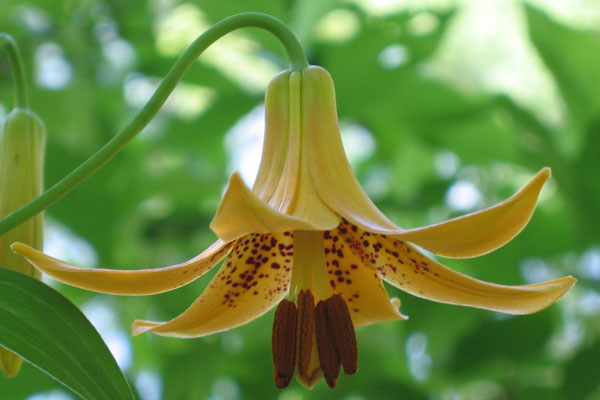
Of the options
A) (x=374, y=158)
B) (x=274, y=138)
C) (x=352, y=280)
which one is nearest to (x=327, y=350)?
(x=352, y=280)

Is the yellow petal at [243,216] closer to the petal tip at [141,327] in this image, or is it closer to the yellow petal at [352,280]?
the petal tip at [141,327]

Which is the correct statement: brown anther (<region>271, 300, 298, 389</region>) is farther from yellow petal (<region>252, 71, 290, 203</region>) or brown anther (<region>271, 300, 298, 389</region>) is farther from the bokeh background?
the bokeh background

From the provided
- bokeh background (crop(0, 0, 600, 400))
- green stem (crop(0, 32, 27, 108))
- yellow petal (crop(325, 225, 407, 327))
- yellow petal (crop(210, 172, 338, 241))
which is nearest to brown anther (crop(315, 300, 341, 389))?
yellow petal (crop(325, 225, 407, 327))

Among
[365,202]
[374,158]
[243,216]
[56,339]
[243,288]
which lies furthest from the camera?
[374,158]

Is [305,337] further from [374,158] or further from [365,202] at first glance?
[374,158]

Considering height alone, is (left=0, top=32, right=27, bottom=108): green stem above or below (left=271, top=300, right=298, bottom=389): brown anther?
above

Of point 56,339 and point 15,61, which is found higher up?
point 15,61
